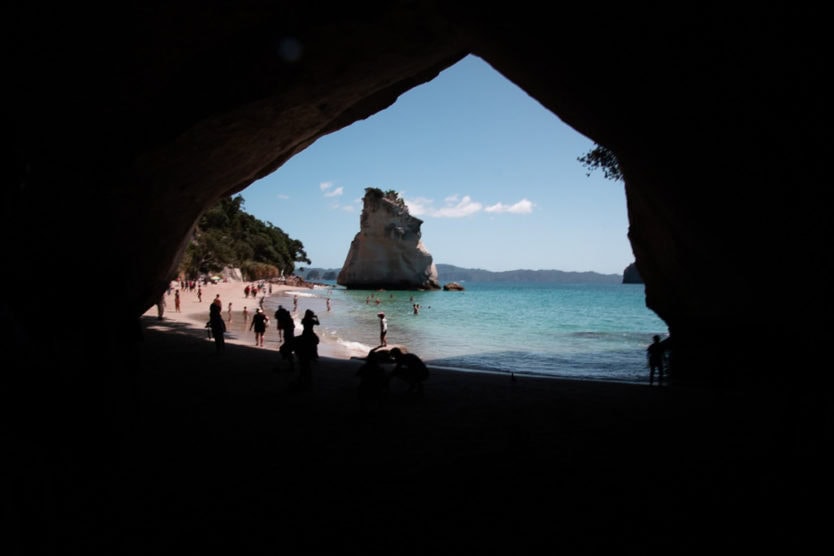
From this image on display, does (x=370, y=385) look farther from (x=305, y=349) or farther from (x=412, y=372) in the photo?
(x=305, y=349)

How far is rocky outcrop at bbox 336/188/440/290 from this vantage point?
75438 mm

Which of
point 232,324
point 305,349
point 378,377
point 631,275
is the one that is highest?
point 631,275

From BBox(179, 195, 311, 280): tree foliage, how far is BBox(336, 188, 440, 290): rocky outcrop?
636 inches

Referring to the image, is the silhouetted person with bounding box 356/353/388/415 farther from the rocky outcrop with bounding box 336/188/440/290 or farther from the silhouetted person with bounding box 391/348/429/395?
the rocky outcrop with bounding box 336/188/440/290

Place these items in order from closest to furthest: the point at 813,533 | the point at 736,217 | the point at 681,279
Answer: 1. the point at 813,533
2. the point at 736,217
3. the point at 681,279

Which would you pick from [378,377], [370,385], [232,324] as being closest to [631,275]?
[232,324]

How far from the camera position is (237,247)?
70688mm

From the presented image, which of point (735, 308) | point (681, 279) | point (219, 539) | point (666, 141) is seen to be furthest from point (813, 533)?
point (681, 279)

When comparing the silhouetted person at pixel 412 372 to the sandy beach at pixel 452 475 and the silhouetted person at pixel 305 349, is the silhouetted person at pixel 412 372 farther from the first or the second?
the silhouetted person at pixel 305 349

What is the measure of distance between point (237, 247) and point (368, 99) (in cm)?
6776

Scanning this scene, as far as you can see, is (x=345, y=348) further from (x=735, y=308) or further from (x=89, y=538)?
(x=89, y=538)

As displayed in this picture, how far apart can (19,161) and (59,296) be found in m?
2.23

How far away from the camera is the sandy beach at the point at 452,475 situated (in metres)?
3.06

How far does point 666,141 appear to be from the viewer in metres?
4.29
